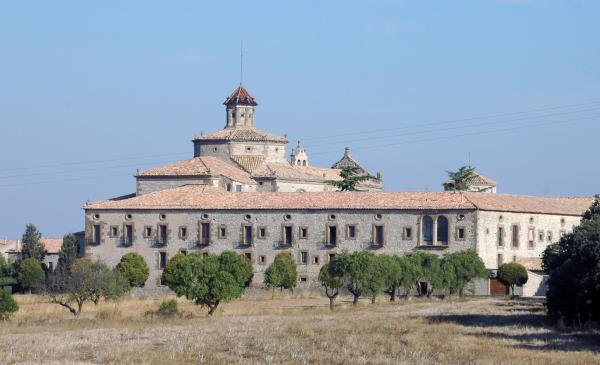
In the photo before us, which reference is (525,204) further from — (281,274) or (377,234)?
(281,274)

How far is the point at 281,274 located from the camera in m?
80.8

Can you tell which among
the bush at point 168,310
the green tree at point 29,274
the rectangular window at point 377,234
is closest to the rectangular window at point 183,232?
the green tree at point 29,274

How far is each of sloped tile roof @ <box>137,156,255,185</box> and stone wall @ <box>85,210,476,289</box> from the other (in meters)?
6.47

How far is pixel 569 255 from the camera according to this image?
184 ft

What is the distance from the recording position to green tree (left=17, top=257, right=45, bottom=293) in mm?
90062

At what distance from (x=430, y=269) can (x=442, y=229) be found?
18.0 feet

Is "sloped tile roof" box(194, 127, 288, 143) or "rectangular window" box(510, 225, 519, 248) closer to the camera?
"rectangular window" box(510, 225, 519, 248)

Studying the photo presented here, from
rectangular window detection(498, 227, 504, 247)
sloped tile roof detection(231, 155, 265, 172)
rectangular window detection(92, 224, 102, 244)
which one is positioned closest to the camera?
rectangular window detection(498, 227, 504, 247)

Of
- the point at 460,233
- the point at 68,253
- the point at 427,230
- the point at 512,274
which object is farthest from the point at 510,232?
the point at 68,253

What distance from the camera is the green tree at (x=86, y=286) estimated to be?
217 feet

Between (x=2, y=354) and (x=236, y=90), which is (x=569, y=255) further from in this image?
(x=236, y=90)

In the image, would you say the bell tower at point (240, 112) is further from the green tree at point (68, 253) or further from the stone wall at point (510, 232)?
the stone wall at point (510, 232)

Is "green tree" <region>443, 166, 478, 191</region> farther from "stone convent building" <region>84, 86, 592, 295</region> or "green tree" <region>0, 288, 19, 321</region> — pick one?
"green tree" <region>0, 288, 19, 321</region>

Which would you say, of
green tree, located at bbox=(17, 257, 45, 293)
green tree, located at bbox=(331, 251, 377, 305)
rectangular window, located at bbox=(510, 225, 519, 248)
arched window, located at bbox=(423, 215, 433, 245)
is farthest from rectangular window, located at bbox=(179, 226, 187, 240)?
rectangular window, located at bbox=(510, 225, 519, 248)
